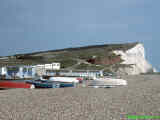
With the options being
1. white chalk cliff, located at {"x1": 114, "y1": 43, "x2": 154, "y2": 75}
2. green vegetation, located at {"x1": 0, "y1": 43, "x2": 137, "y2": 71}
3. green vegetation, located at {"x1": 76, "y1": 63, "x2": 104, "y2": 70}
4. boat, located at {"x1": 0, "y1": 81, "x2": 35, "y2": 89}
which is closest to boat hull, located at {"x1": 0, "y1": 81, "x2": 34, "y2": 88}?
boat, located at {"x1": 0, "y1": 81, "x2": 35, "y2": 89}

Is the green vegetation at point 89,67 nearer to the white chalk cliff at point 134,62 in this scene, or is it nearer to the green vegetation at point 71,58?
the green vegetation at point 71,58

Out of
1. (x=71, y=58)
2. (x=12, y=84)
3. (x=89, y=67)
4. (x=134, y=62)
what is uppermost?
(x=71, y=58)

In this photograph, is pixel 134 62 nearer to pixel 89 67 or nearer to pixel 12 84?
pixel 89 67

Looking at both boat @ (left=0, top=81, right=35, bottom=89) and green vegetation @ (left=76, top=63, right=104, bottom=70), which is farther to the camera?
green vegetation @ (left=76, top=63, right=104, bottom=70)

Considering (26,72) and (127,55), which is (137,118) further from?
(127,55)

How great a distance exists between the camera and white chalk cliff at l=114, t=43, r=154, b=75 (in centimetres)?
5673

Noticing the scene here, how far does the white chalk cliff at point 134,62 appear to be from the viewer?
56.7m

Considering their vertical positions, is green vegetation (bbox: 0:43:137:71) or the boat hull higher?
green vegetation (bbox: 0:43:137:71)

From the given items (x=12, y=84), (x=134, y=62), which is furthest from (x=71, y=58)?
(x=12, y=84)

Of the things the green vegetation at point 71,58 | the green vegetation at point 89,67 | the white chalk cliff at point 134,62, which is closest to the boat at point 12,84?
the green vegetation at point 71,58

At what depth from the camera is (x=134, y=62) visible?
220 feet

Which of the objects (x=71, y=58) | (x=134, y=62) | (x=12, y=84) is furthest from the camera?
(x=71, y=58)

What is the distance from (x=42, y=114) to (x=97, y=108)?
2.49 metres

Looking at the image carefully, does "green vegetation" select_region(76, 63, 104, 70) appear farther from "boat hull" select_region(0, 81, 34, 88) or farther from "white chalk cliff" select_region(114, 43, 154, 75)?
"boat hull" select_region(0, 81, 34, 88)
